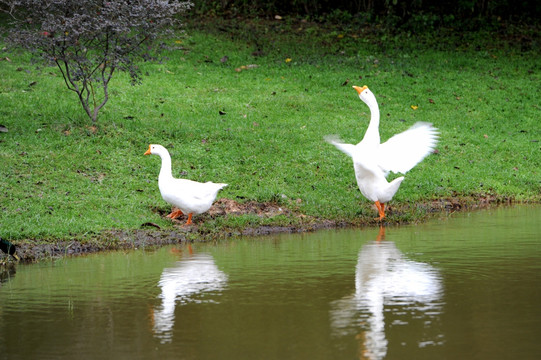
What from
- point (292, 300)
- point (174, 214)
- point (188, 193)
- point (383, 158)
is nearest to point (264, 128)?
point (383, 158)

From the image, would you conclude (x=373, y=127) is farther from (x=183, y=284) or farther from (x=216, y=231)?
(x=183, y=284)

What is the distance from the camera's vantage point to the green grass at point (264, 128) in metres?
12.8

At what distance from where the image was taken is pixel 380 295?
773 centimetres

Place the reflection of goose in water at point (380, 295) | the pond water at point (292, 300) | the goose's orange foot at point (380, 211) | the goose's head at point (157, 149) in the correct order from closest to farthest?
the pond water at point (292, 300) < the reflection of goose in water at point (380, 295) < the goose's head at point (157, 149) < the goose's orange foot at point (380, 211)

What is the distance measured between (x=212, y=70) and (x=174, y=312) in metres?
15.8

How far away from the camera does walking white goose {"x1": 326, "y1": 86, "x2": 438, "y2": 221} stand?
39.6 feet

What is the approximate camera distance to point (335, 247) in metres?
10.6

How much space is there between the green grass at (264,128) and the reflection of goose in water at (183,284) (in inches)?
86.8

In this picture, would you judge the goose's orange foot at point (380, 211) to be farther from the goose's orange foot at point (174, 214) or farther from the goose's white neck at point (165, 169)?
the goose's white neck at point (165, 169)

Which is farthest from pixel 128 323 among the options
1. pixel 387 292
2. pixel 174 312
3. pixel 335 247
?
pixel 335 247

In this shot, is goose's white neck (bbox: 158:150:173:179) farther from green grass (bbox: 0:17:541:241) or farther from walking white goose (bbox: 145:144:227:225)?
green grass (bbox: 0:17:541:241)

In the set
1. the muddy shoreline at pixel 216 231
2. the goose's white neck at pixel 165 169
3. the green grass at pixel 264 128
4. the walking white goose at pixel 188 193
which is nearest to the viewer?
the muddy shoreline at pixel 216 231

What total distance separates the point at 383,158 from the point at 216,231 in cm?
293

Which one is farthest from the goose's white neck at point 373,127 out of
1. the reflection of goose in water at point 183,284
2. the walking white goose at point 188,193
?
the reflection of goose in water at point 183,284
